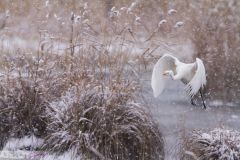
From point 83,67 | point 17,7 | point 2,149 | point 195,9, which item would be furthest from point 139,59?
point 17,7

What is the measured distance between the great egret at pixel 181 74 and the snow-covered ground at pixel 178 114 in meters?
0.15

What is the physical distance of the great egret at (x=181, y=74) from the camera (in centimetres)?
519

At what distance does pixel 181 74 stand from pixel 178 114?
127 centimetres

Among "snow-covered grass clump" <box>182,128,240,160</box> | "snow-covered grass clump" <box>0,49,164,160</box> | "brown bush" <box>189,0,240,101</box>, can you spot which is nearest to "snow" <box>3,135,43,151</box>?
"snow-covered grass clump" <box>0,49,164,160</box>

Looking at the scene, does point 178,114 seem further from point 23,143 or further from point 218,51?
point 23,143

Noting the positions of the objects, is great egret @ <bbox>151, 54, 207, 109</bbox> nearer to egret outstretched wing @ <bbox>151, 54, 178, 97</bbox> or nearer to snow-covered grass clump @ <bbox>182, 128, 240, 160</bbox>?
egret outstretched wing @ <bbox>151, 54, 178, 97</bbox>

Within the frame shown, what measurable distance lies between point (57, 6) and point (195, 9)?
10.1 feet

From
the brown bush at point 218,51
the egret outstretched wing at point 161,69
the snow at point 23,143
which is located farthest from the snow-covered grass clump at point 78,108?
the brown bush at point 218,51

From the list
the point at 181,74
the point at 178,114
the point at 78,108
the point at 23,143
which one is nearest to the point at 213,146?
the point at 181,74

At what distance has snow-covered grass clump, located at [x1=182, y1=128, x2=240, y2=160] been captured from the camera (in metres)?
4.58

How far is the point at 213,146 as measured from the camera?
464 centimetres

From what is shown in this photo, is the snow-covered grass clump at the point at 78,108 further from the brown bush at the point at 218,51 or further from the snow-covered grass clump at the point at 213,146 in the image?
the brown bush at the point at 218,51

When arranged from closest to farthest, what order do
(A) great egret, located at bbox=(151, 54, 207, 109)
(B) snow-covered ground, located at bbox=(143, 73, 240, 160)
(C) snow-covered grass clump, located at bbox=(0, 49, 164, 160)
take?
(C) snow-covered grass clump, located at bbox=(0, 49, 164, 160), (A) great egret, located at bbox=(151, 54, 207, 109), (B) snow-covered ground, located at bbox=(143, 73, 240, 160)

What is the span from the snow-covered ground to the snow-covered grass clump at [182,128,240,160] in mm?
238
